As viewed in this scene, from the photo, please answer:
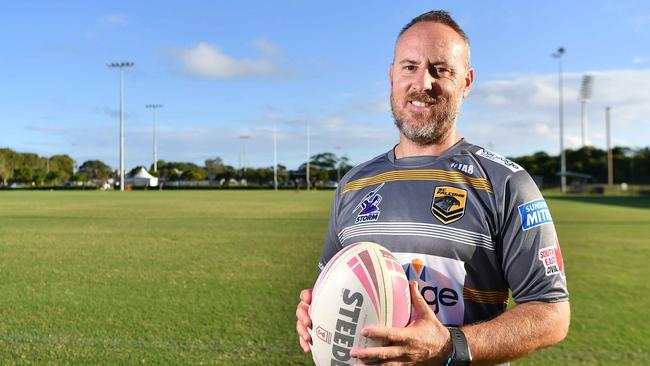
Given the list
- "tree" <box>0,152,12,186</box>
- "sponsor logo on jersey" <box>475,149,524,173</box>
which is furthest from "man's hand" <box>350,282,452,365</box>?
"tree" <box>0,152,12,186</box>

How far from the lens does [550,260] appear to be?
1.78m

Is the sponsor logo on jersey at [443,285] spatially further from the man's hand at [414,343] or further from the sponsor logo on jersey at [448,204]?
the man's hand at [414,343]

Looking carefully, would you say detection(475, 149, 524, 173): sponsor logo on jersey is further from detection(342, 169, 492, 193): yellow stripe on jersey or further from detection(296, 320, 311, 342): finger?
detection(296, 320, 311, 342): finger

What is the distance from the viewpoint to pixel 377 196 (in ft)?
6.84

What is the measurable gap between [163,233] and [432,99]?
45.2 ft

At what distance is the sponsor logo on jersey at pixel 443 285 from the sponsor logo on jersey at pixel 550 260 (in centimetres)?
27

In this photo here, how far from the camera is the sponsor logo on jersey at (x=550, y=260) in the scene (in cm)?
177

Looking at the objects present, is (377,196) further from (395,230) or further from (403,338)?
(403,338)

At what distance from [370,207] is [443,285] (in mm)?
420

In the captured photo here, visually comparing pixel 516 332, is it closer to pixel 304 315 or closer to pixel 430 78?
pixel 304 315

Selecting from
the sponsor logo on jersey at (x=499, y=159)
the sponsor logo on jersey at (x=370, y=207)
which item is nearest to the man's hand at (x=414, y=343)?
the sponsor logo on jersey at (x=370, y=207)

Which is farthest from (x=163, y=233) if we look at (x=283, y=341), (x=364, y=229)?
(x=364, y=229)

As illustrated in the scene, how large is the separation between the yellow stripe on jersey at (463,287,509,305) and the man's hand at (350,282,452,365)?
329 mm

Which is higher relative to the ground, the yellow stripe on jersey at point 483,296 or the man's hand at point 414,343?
the yellow stripe on jersey at point 483,296
